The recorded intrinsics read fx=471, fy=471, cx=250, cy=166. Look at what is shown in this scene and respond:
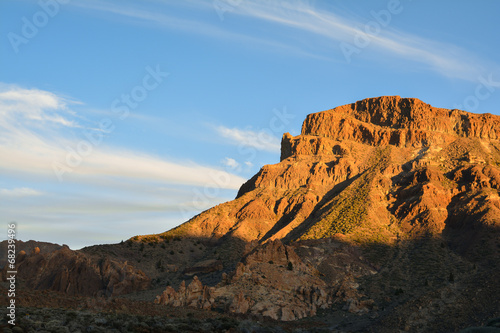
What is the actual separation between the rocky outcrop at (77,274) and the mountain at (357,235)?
2.54 meters

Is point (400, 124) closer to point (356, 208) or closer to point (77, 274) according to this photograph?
point (356, 208)

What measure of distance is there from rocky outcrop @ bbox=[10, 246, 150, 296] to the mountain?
2.54 meters

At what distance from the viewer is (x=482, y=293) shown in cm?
5434

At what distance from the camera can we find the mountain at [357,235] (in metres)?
61.6

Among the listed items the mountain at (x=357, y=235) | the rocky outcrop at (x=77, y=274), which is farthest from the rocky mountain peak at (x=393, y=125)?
the rocky outcrop at (x=77, y=274)

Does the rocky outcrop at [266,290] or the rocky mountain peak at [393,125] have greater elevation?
the rocky mountain peak at [393,125]

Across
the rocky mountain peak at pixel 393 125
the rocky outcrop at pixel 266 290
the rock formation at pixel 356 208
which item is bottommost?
A: the rocky outcrop at pixel 266 290

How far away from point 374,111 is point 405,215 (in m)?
52.7

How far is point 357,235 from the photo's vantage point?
92375 millimetres

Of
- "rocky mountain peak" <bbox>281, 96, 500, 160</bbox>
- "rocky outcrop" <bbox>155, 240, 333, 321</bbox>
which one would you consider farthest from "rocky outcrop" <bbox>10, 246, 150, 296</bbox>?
"rocky mountain peak" <bbox>281, 96, 500, 160</bbox>

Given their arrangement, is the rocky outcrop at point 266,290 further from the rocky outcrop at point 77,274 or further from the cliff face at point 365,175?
the cliff face at point 365,175

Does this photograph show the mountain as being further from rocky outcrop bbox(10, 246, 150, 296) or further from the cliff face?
rocky outcrop bbox(10, 246, 150, 296)

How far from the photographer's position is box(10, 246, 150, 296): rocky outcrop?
74625mm

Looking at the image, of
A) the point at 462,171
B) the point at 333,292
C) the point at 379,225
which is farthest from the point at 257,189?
the point at 333,292
